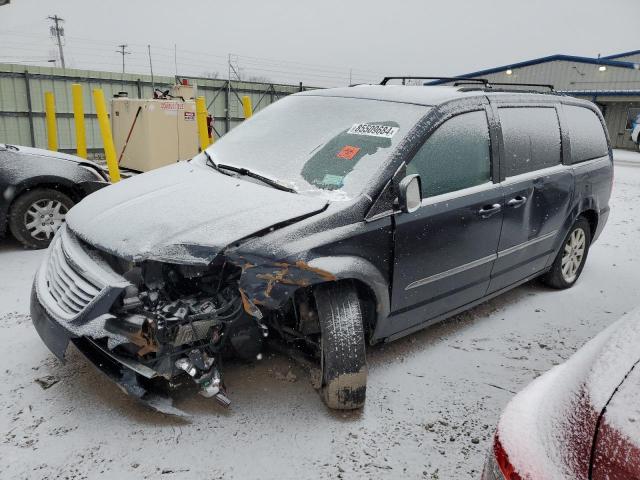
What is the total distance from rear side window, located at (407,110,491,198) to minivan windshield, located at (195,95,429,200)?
6.7 inches

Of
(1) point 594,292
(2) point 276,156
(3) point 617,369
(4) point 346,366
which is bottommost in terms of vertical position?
(1) point 594,292

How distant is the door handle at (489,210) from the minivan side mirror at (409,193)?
0.67 m

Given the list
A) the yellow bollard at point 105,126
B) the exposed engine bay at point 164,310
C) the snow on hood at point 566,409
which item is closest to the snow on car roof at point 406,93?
the exposed engine bay at point 164,310

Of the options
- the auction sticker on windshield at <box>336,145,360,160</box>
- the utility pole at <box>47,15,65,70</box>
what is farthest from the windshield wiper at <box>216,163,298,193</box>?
the utility pole at <box>47,15,65,70</box>

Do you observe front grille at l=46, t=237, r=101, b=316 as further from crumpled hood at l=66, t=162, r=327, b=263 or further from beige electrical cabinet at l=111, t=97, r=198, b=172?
beige electrical cabinet at l=111, t=97, r=198, b=172

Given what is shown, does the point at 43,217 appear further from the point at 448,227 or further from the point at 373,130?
the point at 448,227

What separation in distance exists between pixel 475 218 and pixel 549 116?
140 cm

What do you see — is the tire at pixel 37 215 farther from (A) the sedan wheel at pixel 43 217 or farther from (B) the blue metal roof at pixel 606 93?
(B) the blue metal roof at pixel 606 93

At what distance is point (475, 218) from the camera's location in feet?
10.3

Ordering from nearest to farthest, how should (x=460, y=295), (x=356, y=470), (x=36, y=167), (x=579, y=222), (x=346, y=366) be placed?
1. (x=356, y=470)
2. (x=346, y=366)
3. (x=460, y=295)
4. (x=579, y=222)
5. (x=36, y=167)

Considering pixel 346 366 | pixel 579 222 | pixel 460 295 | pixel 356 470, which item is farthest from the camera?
pixel 579 222

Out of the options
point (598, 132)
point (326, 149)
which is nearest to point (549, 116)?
point (598, 132)

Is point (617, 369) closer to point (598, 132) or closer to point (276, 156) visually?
point (276, 156)

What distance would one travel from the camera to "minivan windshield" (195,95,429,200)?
2.75m
